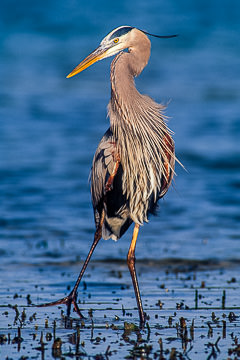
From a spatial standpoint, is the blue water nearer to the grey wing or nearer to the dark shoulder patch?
the grey wing

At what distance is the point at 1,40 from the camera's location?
3356 cm

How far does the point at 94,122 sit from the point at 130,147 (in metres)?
13.4

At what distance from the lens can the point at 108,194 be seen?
22.3ft

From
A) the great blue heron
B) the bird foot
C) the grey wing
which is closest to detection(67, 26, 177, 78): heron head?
the great blue heron

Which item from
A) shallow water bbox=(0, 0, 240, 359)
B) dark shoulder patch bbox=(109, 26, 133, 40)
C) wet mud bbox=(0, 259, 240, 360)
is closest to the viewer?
wet mud bbox=(0, 259, 240, 360)

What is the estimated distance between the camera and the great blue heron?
6.56m

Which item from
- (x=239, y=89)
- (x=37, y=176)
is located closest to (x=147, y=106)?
(x=37, y=176)

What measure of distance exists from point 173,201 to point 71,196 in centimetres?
179

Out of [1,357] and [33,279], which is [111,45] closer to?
[33,279]

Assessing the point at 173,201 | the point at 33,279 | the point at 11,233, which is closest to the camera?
the point at 33,279

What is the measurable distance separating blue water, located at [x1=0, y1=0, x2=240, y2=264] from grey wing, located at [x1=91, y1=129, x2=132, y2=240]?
6.03 ft

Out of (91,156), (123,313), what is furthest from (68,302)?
(91,156)

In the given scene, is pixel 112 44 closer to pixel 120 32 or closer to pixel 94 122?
pixel 120 32

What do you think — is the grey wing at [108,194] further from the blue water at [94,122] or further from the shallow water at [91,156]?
the blue water at [94,122]
